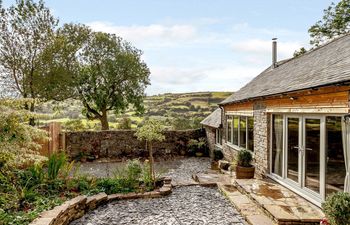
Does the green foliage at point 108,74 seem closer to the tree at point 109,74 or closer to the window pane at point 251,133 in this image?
the tree at point 109,74

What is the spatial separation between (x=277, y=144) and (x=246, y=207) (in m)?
2.70

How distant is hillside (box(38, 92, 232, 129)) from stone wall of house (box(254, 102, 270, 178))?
1223cm

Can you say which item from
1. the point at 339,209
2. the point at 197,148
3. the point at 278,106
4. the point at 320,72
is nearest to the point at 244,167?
the point at 278,106

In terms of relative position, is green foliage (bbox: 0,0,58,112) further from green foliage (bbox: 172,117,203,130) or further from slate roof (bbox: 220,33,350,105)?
slate roof (bbox: 220,33,350,105)

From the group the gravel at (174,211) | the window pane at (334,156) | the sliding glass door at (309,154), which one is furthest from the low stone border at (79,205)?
→ the window pane at (334,156)

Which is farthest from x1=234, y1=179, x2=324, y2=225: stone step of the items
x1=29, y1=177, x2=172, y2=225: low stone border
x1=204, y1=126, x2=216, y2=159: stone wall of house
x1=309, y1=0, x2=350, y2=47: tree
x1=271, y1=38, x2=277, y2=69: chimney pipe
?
x1=309, y1=0, x2=350, y2=47: tree

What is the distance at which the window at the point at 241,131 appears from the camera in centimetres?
1053

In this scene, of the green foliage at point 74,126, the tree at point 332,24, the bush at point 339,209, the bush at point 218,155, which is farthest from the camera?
the tree at point 332,24

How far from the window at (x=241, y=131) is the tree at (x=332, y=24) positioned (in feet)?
56.4

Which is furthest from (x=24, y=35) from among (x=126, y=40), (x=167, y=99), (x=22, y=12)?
(x=167, y=99)

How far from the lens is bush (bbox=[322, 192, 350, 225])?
4.02 m

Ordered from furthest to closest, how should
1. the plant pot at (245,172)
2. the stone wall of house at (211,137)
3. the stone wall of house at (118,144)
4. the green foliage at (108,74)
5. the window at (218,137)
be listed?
the green foliage at (108,74) < the stone wall of house at (211,137) < the stone wall of house at (118,144) < the window at (218,137) < the plant pot at (245,172)

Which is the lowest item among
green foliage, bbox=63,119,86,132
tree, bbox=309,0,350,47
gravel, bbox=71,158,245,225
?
gravel, bbox=71,158,245,225

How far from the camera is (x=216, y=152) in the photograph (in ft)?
45.4
